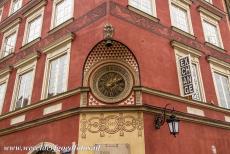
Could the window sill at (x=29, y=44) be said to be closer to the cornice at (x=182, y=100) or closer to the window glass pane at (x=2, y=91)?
the window glass pane at (x=2, y=91)

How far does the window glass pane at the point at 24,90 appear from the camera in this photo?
12.7m

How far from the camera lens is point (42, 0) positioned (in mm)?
14578

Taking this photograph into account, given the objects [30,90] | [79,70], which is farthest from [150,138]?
[30,90]

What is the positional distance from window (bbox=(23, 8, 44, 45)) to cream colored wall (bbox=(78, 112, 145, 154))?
6482 mm

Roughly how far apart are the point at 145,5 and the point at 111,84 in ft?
15.0

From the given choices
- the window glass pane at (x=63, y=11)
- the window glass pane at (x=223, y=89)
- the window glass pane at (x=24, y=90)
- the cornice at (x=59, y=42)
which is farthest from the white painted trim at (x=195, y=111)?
the window glass pane at (x=24, y=90)

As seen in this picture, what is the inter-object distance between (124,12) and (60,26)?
315 centimetres

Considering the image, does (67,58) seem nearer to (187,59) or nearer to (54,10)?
(54,10)

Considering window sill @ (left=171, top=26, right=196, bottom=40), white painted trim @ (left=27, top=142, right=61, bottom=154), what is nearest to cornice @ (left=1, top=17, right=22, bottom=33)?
white painted trim @ (left=27, top=142, right=61, bottom=154)

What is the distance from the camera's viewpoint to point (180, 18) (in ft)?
45.9

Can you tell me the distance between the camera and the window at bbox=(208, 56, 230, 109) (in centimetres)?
1341

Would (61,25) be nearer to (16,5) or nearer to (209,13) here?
(16,5)

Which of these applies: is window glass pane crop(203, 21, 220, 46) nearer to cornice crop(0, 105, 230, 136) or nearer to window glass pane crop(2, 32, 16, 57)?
cornice crop(0, 105, 230, 136)

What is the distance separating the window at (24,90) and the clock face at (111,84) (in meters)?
4.05
